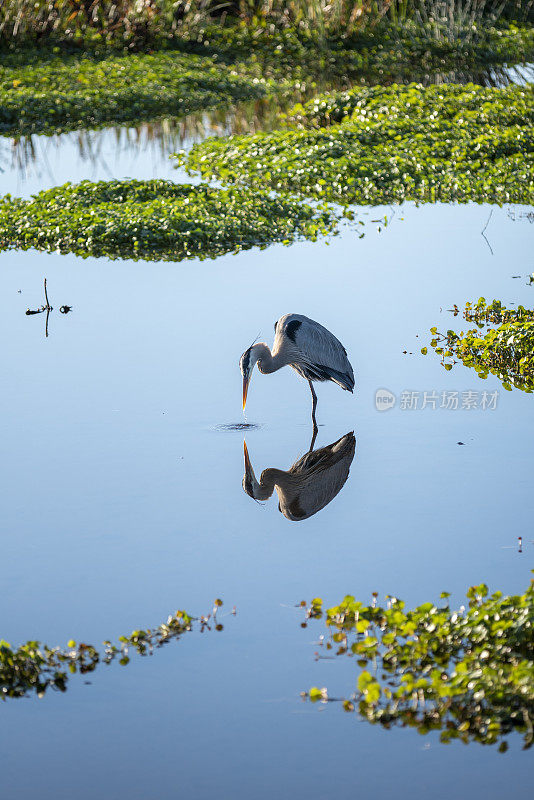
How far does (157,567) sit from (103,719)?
1467 millimetres

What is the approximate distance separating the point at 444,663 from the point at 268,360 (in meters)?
3.82

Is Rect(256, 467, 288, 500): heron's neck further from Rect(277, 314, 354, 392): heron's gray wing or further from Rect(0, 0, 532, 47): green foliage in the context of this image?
Rect(0, 0, 532, 47): green foliage

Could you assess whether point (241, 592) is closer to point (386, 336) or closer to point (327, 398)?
point (327, 398)

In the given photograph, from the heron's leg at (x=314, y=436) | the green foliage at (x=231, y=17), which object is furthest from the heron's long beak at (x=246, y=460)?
the green foliage at (x=231, y=17)

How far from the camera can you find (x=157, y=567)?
21.6ft

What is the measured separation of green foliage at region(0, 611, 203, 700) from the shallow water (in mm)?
91

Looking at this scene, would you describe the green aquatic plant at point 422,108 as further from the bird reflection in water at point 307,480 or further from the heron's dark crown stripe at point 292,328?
the bird reflection in water at point 307,480

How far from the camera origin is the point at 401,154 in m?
15.6

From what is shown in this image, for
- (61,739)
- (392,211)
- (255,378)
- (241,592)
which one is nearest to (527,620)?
(241,592)

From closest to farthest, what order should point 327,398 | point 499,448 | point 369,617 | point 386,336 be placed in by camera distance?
point 369,617, point 499,448, point 327,398, point 386,336

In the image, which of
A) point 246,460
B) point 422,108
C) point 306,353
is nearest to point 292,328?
point 306,353

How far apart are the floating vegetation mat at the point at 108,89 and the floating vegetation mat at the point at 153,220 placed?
622 centimetres

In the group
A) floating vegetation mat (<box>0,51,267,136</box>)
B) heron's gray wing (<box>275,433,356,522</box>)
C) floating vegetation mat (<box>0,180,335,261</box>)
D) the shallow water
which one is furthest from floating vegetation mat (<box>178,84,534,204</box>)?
heron's gray wing (<box>275,433,356,522</box>)

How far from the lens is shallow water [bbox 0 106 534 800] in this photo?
4969mm
